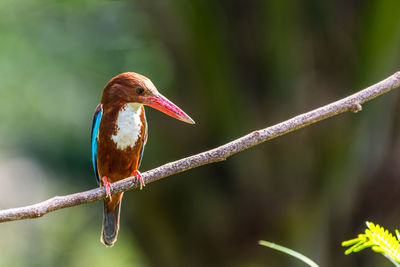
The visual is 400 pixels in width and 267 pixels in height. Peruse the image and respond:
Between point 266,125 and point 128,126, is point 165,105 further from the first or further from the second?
point 266,125

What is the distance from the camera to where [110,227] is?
2896 millimetres

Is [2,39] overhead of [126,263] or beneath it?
overhead

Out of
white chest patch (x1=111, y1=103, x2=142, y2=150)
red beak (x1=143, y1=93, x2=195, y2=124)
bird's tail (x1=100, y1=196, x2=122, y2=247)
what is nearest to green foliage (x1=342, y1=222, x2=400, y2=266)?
red beak (x1=143, y1=93, x2=195, y2=124)

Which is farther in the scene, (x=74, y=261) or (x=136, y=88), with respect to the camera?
(x=74, y=261)

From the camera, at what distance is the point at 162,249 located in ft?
15.8

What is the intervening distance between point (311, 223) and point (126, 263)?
325 centimetres

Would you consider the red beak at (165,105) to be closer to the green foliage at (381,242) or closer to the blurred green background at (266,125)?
the green foliage at (381,242)

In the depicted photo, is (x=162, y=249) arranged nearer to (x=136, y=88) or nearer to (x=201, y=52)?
(x=201, y=52)

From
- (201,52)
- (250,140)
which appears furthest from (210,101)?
(250,140)

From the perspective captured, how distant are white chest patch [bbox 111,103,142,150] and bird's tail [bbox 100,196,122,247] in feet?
1.48

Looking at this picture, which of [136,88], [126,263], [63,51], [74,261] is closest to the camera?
[136,88]

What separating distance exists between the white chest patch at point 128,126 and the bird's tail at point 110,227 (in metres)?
0.45

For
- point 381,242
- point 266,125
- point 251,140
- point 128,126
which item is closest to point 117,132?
point 128,126

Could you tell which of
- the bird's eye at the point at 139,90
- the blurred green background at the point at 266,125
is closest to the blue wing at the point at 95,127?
the bird's eye at the point at 139,90
